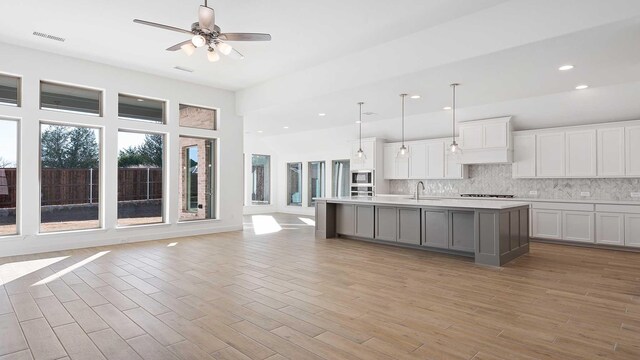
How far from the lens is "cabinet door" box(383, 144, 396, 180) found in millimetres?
10070

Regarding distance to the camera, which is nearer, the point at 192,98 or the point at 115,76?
the point at 115,76

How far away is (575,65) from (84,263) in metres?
7.34

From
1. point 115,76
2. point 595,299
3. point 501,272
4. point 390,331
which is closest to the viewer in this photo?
point 390,331

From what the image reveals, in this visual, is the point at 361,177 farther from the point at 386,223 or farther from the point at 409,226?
the point at 409,226

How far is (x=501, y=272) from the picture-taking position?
474 cm

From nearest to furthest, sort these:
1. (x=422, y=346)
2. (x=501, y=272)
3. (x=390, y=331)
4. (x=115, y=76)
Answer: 1. (x=422, y=346)
2. (x=390, y=331)
3. (x=501, y=272)
4. (x=115, y=76)

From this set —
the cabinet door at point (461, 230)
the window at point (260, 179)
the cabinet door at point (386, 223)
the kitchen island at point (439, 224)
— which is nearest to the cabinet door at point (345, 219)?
the kitchen island at point (439, 224)

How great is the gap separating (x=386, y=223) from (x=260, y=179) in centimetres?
808

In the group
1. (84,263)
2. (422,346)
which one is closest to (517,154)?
(422,346)

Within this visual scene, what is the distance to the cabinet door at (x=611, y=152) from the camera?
6.57 meters

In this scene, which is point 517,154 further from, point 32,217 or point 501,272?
point 32,217

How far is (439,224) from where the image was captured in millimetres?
5828

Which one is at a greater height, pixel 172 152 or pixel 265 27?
pixel 265 27

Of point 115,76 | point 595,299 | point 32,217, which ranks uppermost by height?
point 115,76
